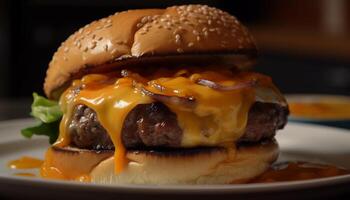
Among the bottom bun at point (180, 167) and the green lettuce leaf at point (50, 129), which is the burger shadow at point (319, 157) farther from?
the green lettuce leaf at point (50, 129)

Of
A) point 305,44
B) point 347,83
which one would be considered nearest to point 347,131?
point 347,83

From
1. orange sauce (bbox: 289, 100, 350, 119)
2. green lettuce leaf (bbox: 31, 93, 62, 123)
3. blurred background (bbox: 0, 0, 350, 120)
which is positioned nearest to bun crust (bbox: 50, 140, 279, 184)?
green lettuce leaf (bbox: 31, 93, 62, 123)

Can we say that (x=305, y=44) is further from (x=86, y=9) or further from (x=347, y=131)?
(x=347, y=131)

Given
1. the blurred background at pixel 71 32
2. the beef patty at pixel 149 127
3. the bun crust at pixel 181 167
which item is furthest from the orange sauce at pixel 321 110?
the blurred background at pixel 71 32

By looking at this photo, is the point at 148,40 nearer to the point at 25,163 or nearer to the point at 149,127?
the point at 149,127

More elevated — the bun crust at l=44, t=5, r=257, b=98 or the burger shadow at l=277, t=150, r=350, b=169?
the bun crust at l=44, t=5, r=257, b=98

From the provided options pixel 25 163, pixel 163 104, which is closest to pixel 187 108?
pixel 163 104

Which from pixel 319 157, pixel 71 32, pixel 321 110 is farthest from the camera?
pixel 71 32

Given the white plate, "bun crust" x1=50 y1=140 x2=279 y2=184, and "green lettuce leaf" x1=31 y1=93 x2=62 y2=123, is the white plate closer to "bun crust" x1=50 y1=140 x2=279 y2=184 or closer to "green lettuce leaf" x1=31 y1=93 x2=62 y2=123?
"bun crust" x1=50 y1=140 x2=279 y2=184
